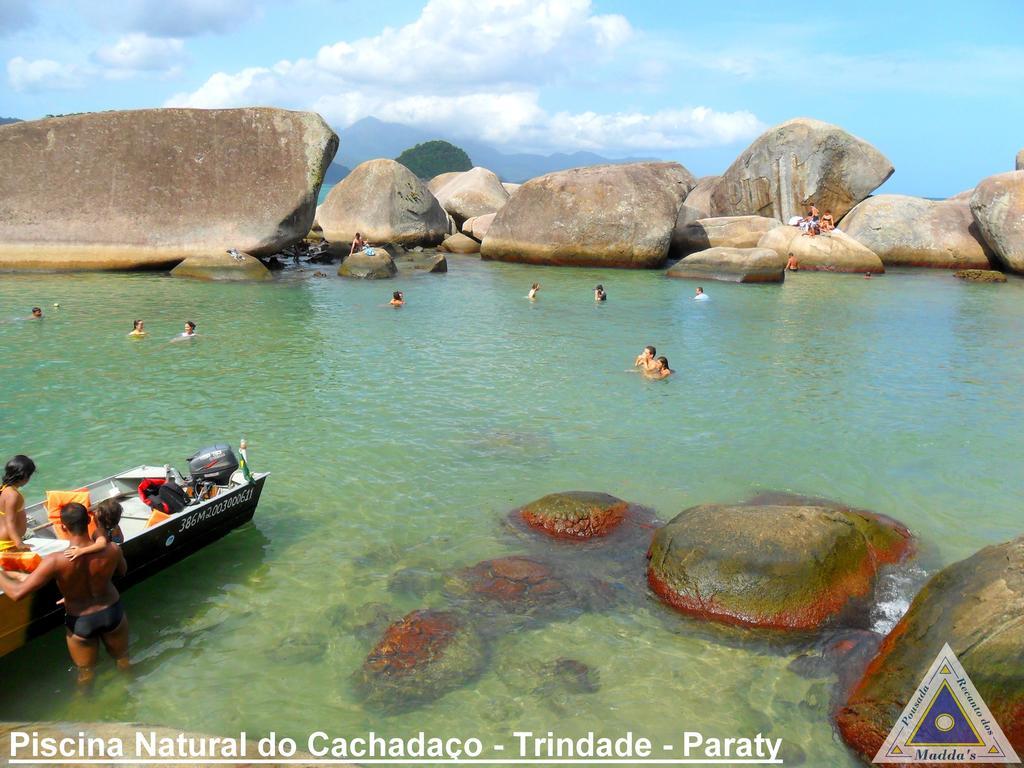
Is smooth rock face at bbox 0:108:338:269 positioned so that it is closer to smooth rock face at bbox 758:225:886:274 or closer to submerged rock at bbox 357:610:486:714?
smooth rock face at bbox 758:225:886:274

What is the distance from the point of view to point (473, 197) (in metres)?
36.8

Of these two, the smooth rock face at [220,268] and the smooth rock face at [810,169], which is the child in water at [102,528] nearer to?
the smooth rock face at [220,268]

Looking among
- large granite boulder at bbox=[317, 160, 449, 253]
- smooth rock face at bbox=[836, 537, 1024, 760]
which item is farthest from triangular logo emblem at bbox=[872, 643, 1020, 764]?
large granite boulder at bbox=[317, 160, 449, 253]

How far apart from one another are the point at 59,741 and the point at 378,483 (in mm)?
4591

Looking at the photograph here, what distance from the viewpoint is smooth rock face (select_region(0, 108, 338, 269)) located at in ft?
74.8

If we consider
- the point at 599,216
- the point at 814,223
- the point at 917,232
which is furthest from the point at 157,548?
the point at 917,232

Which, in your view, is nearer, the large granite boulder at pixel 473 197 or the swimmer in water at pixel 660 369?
the swimmer in water at pixel 660 369

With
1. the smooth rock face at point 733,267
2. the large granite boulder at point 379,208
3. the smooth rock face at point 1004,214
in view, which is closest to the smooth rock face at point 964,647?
the smooth rock face at point 733,267

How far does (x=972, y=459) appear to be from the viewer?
10.1 metres

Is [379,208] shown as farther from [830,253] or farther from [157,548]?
[157,548]

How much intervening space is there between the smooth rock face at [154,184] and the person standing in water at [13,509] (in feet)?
61.6

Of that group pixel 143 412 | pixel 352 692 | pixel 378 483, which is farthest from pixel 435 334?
pixel 352 692

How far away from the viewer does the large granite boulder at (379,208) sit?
100 ft

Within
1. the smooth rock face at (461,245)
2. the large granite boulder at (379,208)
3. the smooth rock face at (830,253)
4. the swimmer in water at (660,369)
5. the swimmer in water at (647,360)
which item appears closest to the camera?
the swimmer in water at (660,369)
